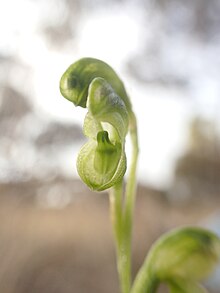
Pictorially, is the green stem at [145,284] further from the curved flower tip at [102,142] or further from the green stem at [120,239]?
the curved flower tip at [102,142]


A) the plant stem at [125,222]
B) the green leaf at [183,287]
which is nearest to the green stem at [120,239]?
the plant stem at [125,222]

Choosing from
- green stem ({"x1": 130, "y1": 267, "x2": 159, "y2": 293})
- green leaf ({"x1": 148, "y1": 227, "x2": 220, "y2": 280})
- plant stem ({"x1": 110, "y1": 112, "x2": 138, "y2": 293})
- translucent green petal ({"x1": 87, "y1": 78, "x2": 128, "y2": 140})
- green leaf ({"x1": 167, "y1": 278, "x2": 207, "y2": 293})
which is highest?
translucent green petal ({"x1": 87, "y1": 78, "x2": 128, "y2": 140})

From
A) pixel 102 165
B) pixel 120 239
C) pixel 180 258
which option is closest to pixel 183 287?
A: pixel 180 258

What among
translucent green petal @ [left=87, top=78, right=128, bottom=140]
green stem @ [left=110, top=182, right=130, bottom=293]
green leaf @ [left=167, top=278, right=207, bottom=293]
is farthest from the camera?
green leaf @ [left=167, top=278, right=207, bottom=293]

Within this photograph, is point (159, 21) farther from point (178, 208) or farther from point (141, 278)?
point (141, 278)

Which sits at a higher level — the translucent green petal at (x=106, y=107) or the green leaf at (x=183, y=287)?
the translucent green petal at (x=106, y=107)

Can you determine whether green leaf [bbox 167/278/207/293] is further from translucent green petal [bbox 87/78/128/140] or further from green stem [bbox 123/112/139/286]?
translucent green petal [bbox 87/78/128/140]

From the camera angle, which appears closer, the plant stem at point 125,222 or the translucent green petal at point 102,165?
the translucent green petal at point 102,165

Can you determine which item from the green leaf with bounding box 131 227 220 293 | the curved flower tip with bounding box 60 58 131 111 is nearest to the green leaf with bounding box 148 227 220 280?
the green leaf with bounding box 131 227 220 293

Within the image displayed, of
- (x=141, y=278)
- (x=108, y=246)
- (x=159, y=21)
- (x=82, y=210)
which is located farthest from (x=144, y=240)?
(x=141, y=278)
